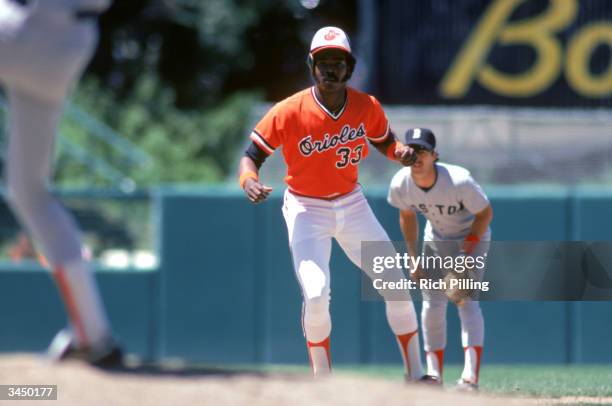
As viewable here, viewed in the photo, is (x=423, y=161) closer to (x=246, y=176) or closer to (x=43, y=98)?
(x=246, y=176)

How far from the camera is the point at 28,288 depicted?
11133mm

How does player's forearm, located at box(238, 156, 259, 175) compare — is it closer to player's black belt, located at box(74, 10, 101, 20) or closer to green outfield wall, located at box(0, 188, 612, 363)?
player's black belt, located at box(74, 10, 101, 20)

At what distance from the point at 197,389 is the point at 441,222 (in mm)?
2981

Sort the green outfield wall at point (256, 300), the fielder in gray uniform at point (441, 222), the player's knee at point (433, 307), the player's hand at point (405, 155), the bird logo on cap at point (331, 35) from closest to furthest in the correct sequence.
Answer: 1. the bird logo on cap at point (331, 35)
2. the player's hand at point (405, 155)
3. the fielder in gray uniform at point (441, 222)
4. the player's knee at point (433, 307)
5. the green outfield wall at point (256, 300)

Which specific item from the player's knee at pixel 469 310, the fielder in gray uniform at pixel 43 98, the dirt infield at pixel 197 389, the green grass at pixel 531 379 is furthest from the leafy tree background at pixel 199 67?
the fielder in gray uniform at pixel 43 98

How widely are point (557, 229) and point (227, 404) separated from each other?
7.00m

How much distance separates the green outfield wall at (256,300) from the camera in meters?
10.5

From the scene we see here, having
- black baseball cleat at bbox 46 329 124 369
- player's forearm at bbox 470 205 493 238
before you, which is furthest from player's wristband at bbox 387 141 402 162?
black baseball cleat at bbox 46 329 124 369

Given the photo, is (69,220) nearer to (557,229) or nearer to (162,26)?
(557,229)

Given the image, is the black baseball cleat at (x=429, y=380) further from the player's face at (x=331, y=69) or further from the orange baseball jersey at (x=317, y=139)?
the player's face at (x=331, y=69)

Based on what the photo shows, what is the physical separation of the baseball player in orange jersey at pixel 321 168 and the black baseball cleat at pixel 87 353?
156 centimetres

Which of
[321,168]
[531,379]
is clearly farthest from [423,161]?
[531,379]

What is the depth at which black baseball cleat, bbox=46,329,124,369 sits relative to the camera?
4.30 metres

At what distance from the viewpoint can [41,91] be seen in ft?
13.5
